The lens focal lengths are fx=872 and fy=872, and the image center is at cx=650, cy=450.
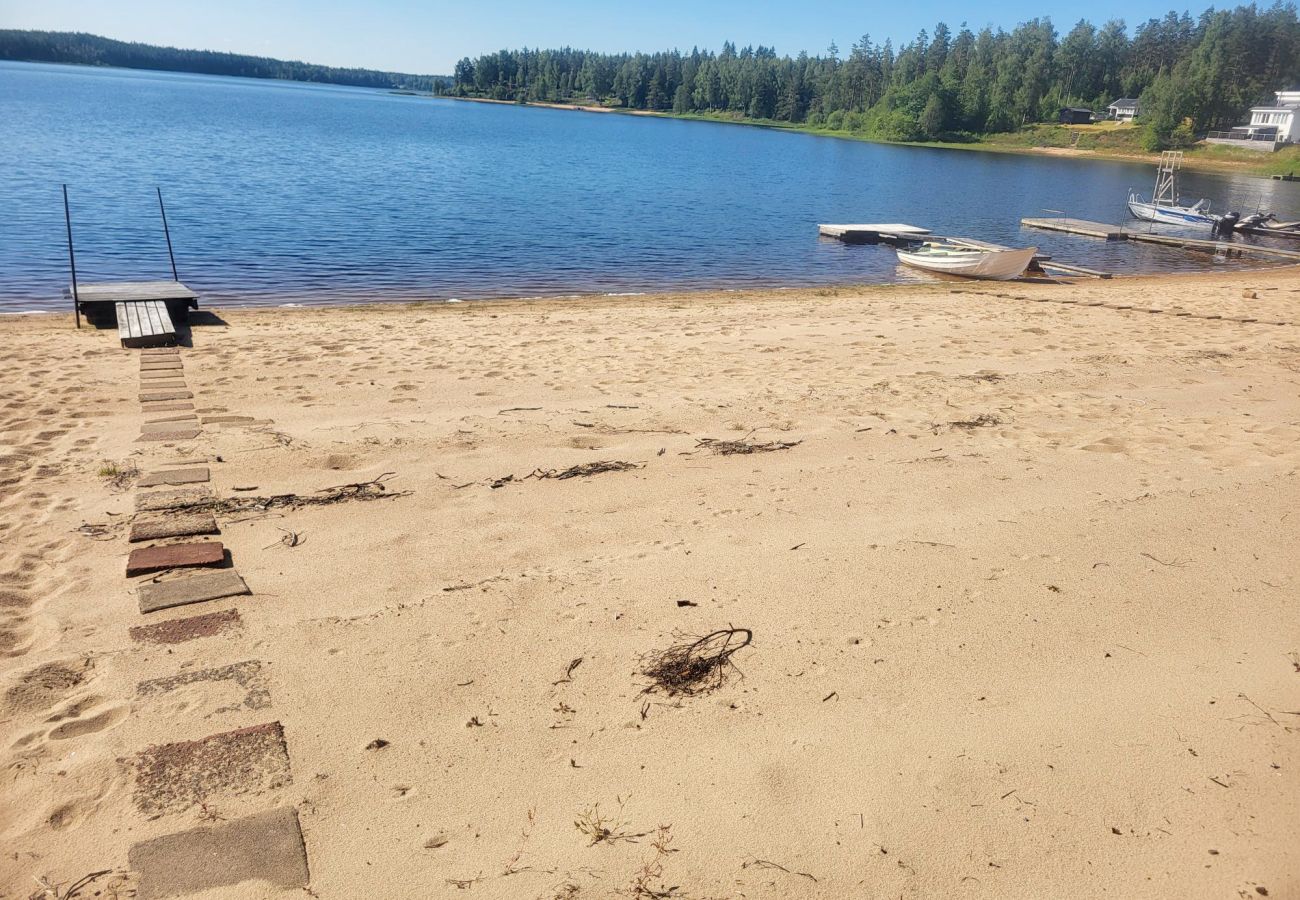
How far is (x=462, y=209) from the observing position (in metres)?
35.0

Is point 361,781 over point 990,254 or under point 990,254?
under

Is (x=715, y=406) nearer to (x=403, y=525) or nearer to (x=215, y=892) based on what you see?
(x=403, y=525)

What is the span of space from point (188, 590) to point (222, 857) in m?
2.40

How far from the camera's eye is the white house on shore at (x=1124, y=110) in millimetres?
121438

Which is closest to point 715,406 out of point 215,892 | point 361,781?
point 361,781

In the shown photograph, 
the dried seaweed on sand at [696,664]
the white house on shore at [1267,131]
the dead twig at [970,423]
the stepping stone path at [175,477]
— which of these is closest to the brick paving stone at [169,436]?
the stepping stone path at [175,477]

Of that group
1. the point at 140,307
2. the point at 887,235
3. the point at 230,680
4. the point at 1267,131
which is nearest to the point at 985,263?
the point at 887,235

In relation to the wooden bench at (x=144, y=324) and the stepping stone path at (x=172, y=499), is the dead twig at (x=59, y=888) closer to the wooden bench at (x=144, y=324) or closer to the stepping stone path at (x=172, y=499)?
the stepping stone path at (x=172, y=499)

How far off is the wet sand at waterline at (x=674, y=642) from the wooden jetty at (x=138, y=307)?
6.46 feet

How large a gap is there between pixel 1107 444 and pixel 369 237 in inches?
938

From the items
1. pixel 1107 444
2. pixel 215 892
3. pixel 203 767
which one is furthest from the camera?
pixel 1107 444

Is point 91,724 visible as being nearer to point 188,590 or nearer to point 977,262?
point 188,590

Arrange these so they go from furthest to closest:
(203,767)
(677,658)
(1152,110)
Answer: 1. (1152,110)
2. (677,658)
3. (203,767)

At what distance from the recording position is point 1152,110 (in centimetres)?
10738
